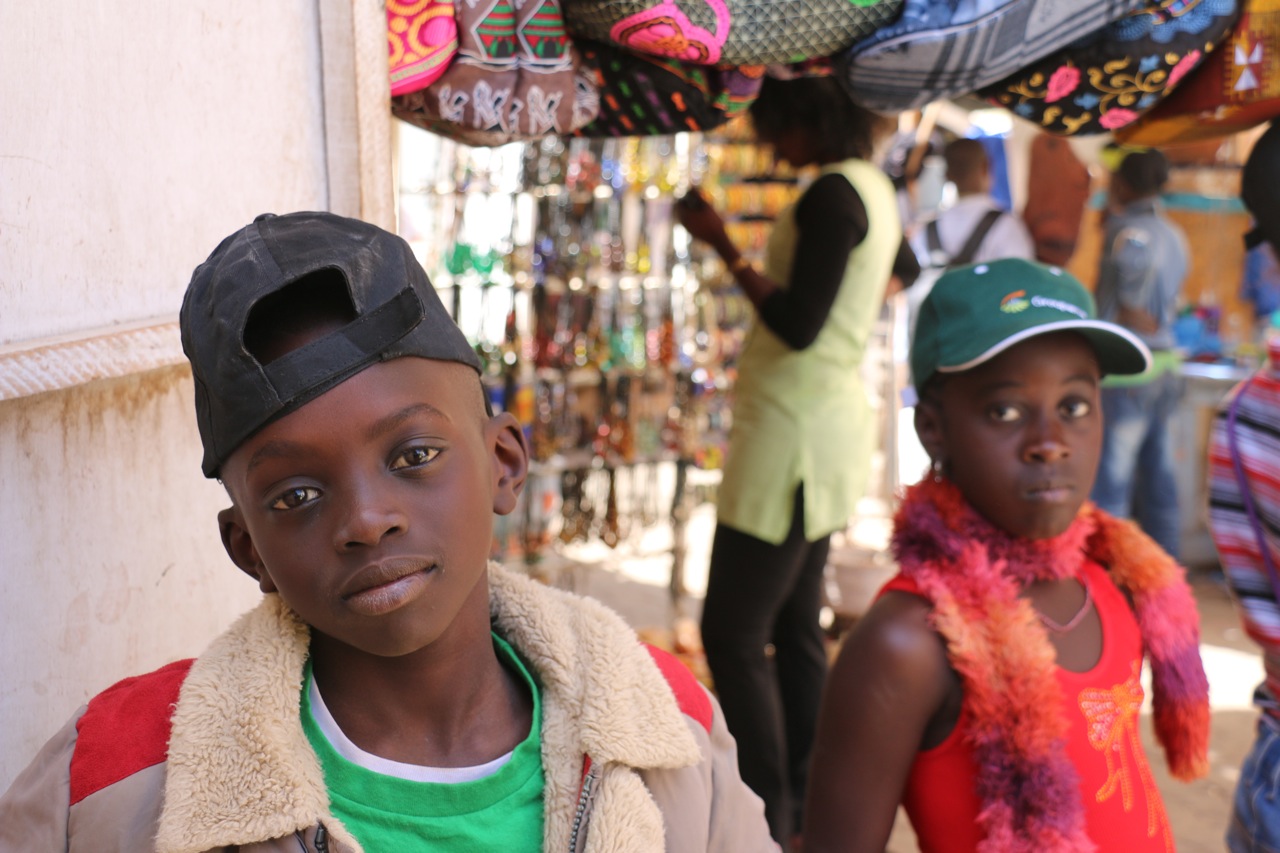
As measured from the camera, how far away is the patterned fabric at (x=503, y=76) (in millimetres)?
1690

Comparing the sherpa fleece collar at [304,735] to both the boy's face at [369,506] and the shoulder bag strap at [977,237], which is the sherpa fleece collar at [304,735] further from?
the shoulder bag strap at [977,237]

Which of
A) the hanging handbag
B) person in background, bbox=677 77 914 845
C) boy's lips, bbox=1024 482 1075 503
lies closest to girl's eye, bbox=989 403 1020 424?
boy's lips, bbox=1024 482 1075 503

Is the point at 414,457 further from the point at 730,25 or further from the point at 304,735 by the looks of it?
the point at 730,25

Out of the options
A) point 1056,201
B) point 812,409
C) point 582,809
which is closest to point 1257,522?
point 812,409

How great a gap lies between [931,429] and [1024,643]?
15.1 inches

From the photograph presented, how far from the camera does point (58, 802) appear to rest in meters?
1.00

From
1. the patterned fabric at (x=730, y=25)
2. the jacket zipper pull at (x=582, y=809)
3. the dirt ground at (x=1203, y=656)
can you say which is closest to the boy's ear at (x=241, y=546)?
the jacket zipper pull at (x=582, y=809)

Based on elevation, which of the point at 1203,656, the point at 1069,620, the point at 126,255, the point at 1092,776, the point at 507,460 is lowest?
the point at 1203,656

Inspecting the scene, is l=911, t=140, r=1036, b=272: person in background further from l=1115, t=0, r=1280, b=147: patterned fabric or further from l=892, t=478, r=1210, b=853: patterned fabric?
l=892, t=478, r=1210, b=853: patterned fabric

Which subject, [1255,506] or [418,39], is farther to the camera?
[1255,506]

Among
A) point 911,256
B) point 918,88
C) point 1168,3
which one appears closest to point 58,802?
point 918,88

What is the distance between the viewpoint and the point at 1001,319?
164 centimetres

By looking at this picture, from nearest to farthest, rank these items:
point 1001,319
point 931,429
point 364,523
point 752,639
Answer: point 364,523
point 1001,319
point 931,429
point 752,639

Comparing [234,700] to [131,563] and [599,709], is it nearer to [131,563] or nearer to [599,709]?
[599,709]
